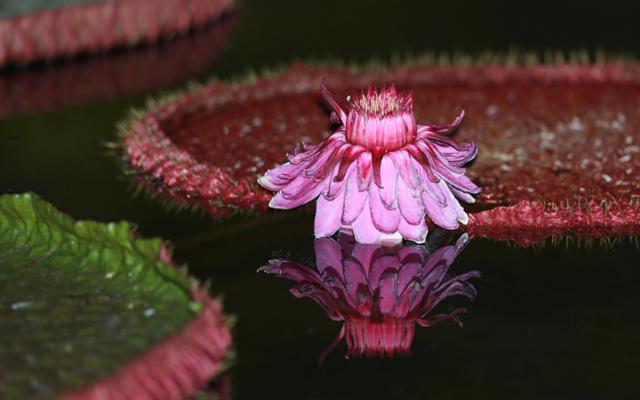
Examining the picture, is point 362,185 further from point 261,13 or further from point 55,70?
point 261,13

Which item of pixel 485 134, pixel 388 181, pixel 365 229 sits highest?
pixel 388 181

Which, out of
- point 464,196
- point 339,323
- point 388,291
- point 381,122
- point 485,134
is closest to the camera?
point 339,323

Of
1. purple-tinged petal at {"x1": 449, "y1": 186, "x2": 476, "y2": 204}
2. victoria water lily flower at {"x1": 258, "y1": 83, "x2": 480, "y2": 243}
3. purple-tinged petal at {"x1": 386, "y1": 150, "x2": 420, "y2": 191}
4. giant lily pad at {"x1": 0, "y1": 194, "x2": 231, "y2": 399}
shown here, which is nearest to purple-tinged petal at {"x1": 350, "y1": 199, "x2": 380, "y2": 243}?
victoria water lily flower at {"x1": 258, "y1": 83, "x2": 480, "y2": 243}

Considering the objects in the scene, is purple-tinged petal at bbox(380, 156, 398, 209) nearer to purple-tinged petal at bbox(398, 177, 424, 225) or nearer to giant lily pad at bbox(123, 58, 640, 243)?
purple-tinged petal at bbox(398, 177, 424, 225)

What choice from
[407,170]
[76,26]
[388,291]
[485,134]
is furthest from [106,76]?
[388,291]

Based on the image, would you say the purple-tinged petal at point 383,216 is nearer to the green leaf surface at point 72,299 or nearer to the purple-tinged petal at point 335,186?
the purple-tinged petal at point 335,186

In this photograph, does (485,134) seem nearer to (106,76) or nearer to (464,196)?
(464,196)

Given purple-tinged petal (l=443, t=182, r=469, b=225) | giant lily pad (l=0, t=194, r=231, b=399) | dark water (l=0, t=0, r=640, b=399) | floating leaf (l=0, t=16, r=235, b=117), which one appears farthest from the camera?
floating leaf (l=0, t=16, r=235, b=117)
